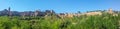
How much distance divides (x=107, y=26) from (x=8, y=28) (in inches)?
517

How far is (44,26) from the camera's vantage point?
2575cm

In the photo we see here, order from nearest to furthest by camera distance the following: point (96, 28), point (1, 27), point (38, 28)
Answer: point (1, 27)
point (38, 28)
point (96, 28)

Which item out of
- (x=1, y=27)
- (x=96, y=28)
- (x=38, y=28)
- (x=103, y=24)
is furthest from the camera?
(x=103, y=24)

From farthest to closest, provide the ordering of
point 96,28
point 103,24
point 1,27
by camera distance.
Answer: point 103,24
point 96,28
point 1,27

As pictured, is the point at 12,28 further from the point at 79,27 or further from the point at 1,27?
the point at 79,27

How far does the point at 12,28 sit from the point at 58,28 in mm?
4110

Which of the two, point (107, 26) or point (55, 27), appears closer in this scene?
point (55, 27)

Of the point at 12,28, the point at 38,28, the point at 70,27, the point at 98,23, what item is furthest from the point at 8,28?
the point at 98,23

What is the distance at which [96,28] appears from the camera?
30.0 metres

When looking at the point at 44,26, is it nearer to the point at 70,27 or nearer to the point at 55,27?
the point at 55,27

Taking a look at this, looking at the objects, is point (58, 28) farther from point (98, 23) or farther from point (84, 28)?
point (98, 23)

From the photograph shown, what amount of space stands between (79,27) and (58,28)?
335 cm

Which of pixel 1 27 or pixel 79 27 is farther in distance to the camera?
pixel 79 27

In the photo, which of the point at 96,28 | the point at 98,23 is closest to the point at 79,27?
the point at 96,28
